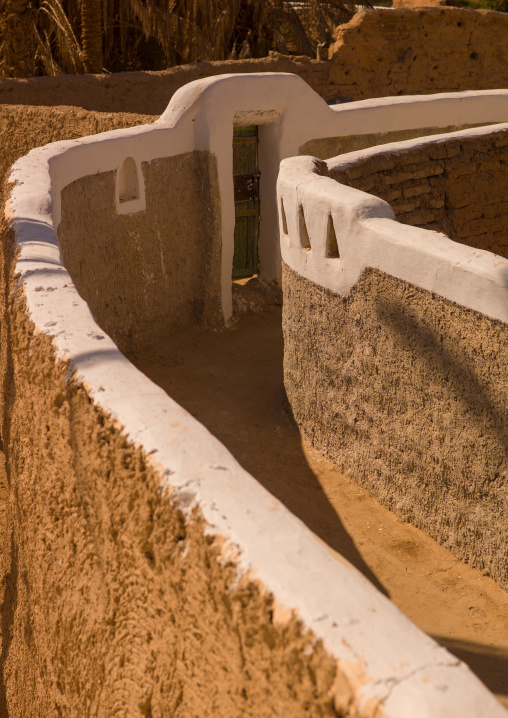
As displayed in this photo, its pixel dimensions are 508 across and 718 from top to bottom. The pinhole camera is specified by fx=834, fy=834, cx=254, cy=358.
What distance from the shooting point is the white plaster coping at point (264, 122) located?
7316 mm

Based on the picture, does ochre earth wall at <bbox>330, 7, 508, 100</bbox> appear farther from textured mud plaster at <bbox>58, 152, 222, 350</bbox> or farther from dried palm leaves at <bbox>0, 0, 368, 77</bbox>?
textured mud plaster at <bbox>58, 152, 222, 350</bbox>

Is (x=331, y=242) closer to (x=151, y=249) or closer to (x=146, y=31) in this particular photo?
(x=151, y=249)

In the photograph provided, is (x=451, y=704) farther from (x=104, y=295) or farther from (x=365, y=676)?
(x=104, y=295)

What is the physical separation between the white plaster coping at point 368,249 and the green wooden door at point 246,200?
8.88ft

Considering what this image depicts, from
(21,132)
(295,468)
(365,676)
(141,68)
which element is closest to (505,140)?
(295,468)

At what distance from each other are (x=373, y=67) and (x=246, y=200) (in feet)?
16.8

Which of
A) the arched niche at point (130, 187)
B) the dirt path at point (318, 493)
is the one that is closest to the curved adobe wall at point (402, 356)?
the dirt path at point (318, 493)

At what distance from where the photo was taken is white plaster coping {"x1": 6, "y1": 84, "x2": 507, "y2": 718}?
4.65 ft

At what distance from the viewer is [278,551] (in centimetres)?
176

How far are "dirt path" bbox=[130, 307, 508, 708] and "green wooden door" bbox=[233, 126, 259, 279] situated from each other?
0.92m

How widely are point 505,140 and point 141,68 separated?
32.7 ft

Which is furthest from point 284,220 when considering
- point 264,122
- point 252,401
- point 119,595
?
point 119,595

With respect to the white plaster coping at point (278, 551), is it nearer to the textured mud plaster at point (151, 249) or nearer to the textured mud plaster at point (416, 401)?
the textured mud plaster at point (416, 401)

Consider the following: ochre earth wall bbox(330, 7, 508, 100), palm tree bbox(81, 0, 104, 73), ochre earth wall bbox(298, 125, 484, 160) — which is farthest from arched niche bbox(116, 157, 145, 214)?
ochre earth wall bbox(330, 7, 508, 100)
